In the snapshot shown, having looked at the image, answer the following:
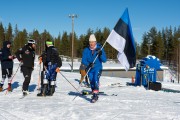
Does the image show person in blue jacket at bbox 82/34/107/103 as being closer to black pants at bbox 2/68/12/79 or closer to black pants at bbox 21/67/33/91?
black pants at bbox 21/67/33/91

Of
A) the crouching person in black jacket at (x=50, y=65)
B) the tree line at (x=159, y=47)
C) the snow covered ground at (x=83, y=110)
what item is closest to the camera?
the snow covered ground at (x=83, y=110)

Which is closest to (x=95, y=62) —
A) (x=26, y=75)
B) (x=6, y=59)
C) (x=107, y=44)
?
(x=26, y=75)

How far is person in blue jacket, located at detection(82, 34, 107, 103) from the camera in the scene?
902 centimetres

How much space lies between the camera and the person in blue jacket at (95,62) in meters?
9.02

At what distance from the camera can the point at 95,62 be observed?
30.0ft

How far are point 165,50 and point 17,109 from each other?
107m

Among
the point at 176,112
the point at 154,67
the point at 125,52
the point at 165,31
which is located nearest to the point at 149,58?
the point at 154,67

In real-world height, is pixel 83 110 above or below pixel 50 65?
below

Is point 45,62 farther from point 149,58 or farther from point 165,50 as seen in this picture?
point 165,50

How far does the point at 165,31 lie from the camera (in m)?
126

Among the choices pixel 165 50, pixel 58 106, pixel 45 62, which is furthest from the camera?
pixel 165 50

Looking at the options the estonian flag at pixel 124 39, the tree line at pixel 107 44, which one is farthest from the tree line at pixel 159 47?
the estonian flag at pixel 124 39

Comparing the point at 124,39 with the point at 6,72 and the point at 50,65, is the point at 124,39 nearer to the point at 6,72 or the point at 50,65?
the point at 50,65

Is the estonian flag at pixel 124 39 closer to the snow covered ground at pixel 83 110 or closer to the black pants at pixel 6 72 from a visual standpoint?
the snow covered ground at pixel 83 110
